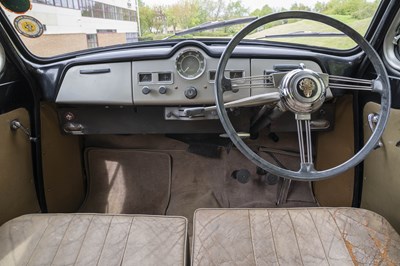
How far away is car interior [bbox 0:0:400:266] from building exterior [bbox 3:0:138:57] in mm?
59

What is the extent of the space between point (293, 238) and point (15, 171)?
52.9 inches

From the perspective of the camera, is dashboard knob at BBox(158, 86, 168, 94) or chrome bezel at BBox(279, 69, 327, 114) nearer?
chrome bezel at BBox(279, 69, 327, 114)

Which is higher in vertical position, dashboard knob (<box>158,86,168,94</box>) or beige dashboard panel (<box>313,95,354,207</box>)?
dashboard knob (<box>158,86,168,94</box>)

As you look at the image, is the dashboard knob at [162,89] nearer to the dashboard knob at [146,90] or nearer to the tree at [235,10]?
the dashboard knob at [146,90]

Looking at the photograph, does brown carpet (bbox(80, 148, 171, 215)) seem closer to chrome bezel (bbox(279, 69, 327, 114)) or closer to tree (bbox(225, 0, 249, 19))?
tree (bbox(225, 0, 249, 19))

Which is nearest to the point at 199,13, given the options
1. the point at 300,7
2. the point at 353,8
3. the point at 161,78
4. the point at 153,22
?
the point at 153,22

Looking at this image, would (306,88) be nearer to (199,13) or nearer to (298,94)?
(298,94)

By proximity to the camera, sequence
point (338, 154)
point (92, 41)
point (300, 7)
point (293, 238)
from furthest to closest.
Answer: point (338, 154)
point (92, 41)
point (300, 7)
point (293, 238)

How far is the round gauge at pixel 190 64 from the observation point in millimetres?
1532

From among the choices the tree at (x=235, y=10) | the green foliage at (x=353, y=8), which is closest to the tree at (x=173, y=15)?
the tree at (x=235, y=10)

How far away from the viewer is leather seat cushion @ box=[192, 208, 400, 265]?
1.09 meters

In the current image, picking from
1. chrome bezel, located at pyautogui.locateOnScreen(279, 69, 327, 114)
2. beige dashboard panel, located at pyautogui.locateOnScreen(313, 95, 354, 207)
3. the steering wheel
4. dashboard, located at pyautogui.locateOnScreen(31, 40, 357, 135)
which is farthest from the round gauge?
beige dashboard panel, located at pyautogui.locateOnScreen(313, 95, 354, 207)

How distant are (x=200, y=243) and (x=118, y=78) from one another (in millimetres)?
905

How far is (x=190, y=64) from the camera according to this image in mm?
1559
